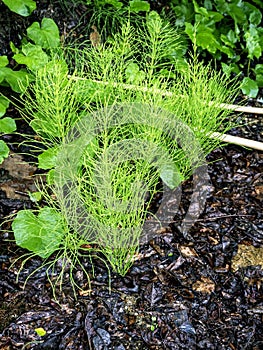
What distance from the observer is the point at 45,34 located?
2.46 meters

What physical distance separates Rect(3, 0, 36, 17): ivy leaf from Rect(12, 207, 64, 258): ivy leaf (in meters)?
1.12

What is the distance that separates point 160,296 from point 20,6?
157 centimetres

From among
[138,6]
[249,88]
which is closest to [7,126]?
[138,6]

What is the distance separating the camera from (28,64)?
231 centimetres

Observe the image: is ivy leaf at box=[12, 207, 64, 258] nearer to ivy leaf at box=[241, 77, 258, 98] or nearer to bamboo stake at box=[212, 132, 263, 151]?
bamboo stake at box=[212, 132, 263, 151]

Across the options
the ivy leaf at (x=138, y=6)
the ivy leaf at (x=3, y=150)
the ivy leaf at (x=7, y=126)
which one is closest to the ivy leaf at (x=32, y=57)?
the ivy leaf at (x=7, y=126)

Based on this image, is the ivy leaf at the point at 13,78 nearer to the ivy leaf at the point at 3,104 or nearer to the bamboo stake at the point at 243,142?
the ivy leaf at the point at 3,104

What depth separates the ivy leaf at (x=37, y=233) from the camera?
1.79 meters

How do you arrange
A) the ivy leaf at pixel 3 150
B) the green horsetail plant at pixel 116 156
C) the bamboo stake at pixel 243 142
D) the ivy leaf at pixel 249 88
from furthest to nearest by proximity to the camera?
the ivy leaf at pixel 249 88
the bamboo stake at pixel 243 142
the ivy leaf at pixel 3 150
the green horsetail plant at pixel 116 156

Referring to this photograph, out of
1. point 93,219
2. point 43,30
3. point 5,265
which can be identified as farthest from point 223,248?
point 43,30

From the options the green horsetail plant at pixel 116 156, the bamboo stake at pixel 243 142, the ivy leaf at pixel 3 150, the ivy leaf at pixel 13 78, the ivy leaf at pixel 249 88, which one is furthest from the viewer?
the ivy leaf at pixel 249 88

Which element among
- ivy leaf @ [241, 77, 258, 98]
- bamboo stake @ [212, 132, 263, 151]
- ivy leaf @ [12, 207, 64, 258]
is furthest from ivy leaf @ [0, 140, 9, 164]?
ivy leaf @ [241, 77, 258, 98]

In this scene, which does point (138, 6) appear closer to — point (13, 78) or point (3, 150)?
point (13, 78)

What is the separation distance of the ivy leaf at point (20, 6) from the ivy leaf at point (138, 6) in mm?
590
